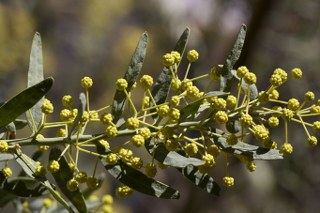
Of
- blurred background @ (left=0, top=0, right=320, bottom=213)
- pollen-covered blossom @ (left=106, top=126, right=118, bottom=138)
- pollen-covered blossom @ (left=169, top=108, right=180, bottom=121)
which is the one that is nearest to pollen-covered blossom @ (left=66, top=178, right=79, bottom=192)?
pollen-covered blossom @ (left=106, top=126, right=118, bottom=138)

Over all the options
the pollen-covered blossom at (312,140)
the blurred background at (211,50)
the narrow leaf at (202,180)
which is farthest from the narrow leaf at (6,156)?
the blurred background at (211,50)

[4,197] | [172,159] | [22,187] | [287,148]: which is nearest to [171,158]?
[172,159]

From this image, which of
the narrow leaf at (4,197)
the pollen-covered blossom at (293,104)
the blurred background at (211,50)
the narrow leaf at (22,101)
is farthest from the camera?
the blurred background at (211,50)

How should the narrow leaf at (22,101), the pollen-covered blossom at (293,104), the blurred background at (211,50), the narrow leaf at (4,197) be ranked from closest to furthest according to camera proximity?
the narrow leaf at (22,101) → the pollen-covered blossom at (293,104) → the narrow leaf at (4,197) → the blurred background at (211,50)

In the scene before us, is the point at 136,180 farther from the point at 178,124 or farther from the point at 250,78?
the point at 250,78

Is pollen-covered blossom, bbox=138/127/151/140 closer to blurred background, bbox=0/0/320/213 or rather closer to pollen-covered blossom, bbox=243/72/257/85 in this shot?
pollen-covered blossom, bbox=243/72/257/85

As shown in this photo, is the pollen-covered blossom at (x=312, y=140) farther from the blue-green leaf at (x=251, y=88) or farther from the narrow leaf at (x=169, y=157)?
the narrow leaf at (x=169, y=157)

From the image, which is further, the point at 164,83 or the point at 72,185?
the point at 164,83
